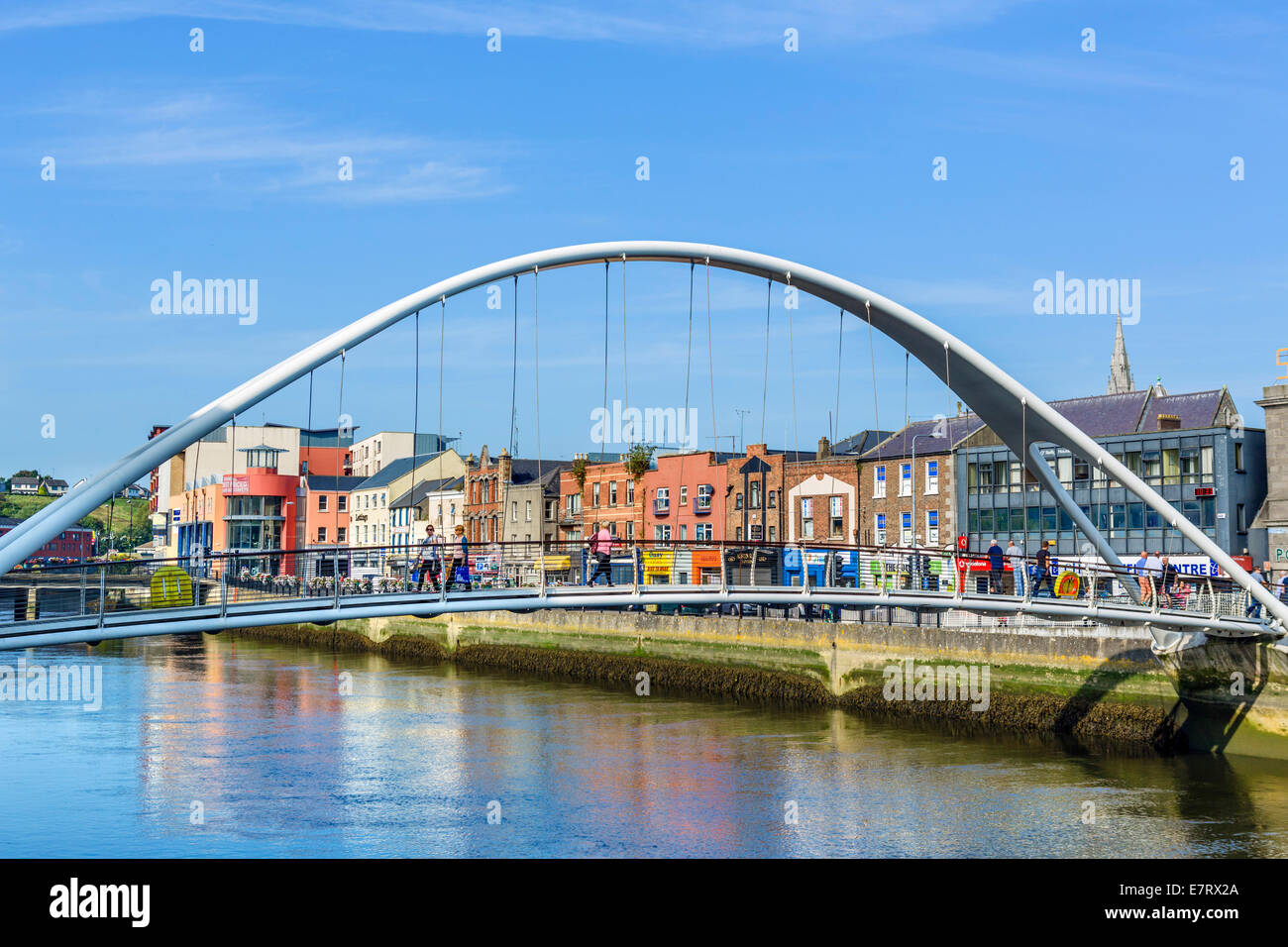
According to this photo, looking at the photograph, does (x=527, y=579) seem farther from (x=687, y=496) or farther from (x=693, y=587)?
(x=687, y=496)

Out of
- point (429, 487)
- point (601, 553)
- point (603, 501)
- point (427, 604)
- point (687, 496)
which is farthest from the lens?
point (429, 487)

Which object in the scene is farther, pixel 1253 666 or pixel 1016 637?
pixel 1016 637

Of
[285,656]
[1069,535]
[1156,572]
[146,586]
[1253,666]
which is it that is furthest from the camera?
[285,656]

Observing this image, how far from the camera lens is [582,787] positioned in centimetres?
2383

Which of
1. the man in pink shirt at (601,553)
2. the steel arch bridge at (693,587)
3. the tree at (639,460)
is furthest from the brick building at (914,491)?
the man in pink shirt at (601,553)

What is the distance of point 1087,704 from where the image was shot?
91.5ft

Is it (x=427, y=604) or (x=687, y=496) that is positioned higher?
(x=687, y=496)

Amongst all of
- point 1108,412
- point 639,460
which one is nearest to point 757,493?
point 639,460

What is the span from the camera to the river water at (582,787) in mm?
19906

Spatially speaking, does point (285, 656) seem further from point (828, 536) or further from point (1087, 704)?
point (1087, 704)

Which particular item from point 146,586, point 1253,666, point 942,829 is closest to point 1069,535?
point 1253,666

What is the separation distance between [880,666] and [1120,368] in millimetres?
93611
